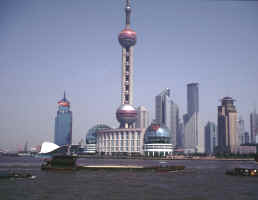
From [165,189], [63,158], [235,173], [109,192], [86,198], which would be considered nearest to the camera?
[86,198]

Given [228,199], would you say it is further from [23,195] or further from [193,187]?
[23,195]

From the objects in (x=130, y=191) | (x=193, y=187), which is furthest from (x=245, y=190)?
(x=130, y=191)

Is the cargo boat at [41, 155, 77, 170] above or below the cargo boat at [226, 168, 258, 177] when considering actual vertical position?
above

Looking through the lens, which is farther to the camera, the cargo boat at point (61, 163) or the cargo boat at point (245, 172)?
the cargo boat at point (61, 163)

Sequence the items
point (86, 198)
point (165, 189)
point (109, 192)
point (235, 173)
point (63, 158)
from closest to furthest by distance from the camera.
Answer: point (86, 198)
point (109, 192)
point (165, 189)
point (235, 173)
point (63, 158)

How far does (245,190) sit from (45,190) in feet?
132

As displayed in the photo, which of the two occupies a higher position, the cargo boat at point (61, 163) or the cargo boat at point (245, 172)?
the cargo boat at point (61, 163)

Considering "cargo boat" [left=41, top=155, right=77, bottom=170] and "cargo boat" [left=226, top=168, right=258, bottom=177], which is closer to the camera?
"cargo boat" [left=226, top=168, right=258, bottom=177]

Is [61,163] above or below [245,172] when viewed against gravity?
above

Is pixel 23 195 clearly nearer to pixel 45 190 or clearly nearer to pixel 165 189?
pixel 45 190

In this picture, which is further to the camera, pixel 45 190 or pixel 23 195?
pixel 45 190

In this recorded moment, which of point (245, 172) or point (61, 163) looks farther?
point (61, 163)

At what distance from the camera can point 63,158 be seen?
13000 cm

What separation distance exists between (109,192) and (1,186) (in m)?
24.6
